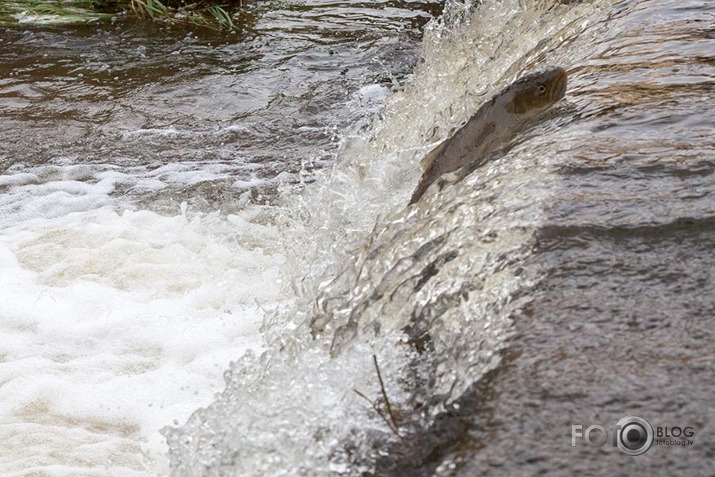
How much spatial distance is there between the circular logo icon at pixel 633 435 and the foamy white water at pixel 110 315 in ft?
5.81

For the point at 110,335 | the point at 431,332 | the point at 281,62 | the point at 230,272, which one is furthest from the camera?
the point at 281,62

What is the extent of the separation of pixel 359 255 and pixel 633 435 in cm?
158

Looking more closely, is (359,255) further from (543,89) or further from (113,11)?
(113,11)

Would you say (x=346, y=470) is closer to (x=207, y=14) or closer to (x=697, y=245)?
(x=697, y=245)

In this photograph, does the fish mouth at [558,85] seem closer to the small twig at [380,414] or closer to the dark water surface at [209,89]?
the dark water surface at [209,89]

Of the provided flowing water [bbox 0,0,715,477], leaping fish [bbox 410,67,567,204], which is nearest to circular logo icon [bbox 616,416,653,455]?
flowing water [bbox 0,0,715,477]

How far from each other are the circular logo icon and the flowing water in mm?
21

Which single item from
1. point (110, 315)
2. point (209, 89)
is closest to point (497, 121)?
point (110, 315)

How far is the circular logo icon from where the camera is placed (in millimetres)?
1553

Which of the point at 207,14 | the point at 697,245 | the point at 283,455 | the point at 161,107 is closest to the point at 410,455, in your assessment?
the point at 283,455

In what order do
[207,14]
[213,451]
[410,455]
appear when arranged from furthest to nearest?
[207,14]
[213,451]
[410,455]

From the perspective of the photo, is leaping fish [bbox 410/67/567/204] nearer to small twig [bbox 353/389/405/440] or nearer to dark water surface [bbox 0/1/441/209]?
dark water surface [bbox 0/1/441/209]

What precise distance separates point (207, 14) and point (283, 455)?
7.36 meters

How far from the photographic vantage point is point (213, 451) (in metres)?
1.96
